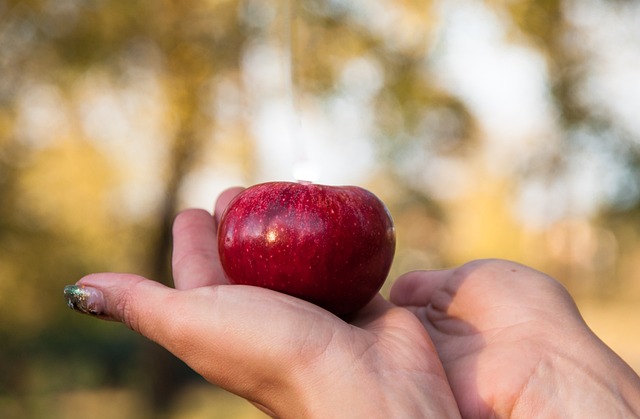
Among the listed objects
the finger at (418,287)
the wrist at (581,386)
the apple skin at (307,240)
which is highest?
the apple skin at (307,240)

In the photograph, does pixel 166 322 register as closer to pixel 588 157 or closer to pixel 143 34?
pixel 143 34

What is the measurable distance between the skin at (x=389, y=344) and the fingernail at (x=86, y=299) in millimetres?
12

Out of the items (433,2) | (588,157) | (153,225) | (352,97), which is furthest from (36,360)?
(588,157)

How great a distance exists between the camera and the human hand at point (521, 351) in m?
2.00

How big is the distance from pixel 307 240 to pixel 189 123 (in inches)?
197

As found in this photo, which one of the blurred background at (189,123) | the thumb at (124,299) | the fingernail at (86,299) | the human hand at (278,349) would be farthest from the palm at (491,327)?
the blurred background at (189,123)

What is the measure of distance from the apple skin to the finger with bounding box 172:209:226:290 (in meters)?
0.13

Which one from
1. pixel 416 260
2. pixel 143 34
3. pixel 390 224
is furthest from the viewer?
pixel 416 260

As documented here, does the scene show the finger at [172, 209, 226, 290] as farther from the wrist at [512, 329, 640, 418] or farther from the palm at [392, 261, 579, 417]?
the wrist at [512, 329, 640, 418]

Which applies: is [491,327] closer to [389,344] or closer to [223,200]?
[389,344]

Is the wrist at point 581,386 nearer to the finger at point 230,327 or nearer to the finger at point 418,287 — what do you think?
the finger at point 418,287

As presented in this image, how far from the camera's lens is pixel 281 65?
278 inches

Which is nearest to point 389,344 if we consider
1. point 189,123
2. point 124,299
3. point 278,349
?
point 278,349

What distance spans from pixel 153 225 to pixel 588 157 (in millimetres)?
4971
